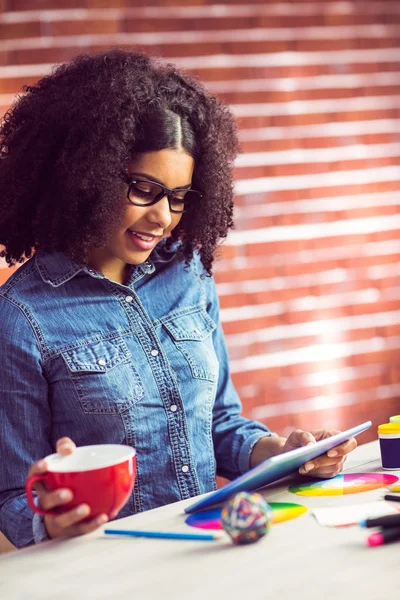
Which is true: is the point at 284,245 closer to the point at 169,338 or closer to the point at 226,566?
the point at 169,338

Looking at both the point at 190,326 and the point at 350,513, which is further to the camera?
the point at 190,326

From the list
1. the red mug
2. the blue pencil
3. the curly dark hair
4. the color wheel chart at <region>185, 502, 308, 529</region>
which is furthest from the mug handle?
the curly dark hair

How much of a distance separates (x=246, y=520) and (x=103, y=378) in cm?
54

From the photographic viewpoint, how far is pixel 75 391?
1550 millimetres

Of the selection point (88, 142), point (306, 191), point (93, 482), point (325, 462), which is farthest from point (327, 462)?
point (306, 191)

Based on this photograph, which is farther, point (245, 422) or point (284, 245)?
point (284, 245)

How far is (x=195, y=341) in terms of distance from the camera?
176cm

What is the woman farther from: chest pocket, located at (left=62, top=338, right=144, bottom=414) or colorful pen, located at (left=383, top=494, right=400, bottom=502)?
colorful pen, located at (left=383, top=494, right=400, bottom=502)

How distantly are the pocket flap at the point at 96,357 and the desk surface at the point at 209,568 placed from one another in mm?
400

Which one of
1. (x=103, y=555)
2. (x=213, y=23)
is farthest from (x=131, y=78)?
(x=213, y=23)

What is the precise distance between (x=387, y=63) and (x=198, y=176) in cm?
181

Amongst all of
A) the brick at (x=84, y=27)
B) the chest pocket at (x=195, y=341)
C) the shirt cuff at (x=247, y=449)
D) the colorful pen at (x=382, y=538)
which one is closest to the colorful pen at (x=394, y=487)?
the colorful pen at (x=382, y=538)

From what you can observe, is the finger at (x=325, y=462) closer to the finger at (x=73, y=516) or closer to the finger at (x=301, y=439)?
the finger at (x=301, y=439)

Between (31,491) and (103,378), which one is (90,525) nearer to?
(31,491)
